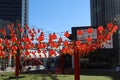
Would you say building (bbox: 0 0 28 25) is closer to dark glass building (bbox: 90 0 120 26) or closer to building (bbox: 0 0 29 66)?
building (bbox: 0 0 29 66)

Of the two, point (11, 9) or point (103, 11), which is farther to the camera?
point (11, 9)

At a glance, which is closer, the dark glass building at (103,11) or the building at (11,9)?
the dark glass building at (103,11)

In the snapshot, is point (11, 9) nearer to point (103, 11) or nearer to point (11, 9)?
point (11, 9)

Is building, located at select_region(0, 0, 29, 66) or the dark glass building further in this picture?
building, located at select_region(0, 0, 29, 66)

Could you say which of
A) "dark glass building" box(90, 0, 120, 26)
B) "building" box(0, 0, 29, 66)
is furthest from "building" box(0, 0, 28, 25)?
"dark glass building" box(90, 0, 120, 26)

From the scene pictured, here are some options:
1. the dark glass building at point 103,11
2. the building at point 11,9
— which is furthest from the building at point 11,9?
the dark glass building at point 103,11

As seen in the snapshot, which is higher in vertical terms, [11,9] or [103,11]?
[11,9]

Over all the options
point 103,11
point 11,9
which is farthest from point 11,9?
point 103,11

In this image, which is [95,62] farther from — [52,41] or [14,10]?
[14,10]

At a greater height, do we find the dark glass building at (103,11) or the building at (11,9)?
the building at (11,9)

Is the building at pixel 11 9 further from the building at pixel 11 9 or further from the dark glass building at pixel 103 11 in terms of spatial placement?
the dark glass building at pixel 103 11

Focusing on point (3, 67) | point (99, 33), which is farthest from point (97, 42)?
point (3, 67)

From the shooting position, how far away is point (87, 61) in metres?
66.6

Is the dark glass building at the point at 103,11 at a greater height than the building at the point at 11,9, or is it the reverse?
the building at the point at 11,9
